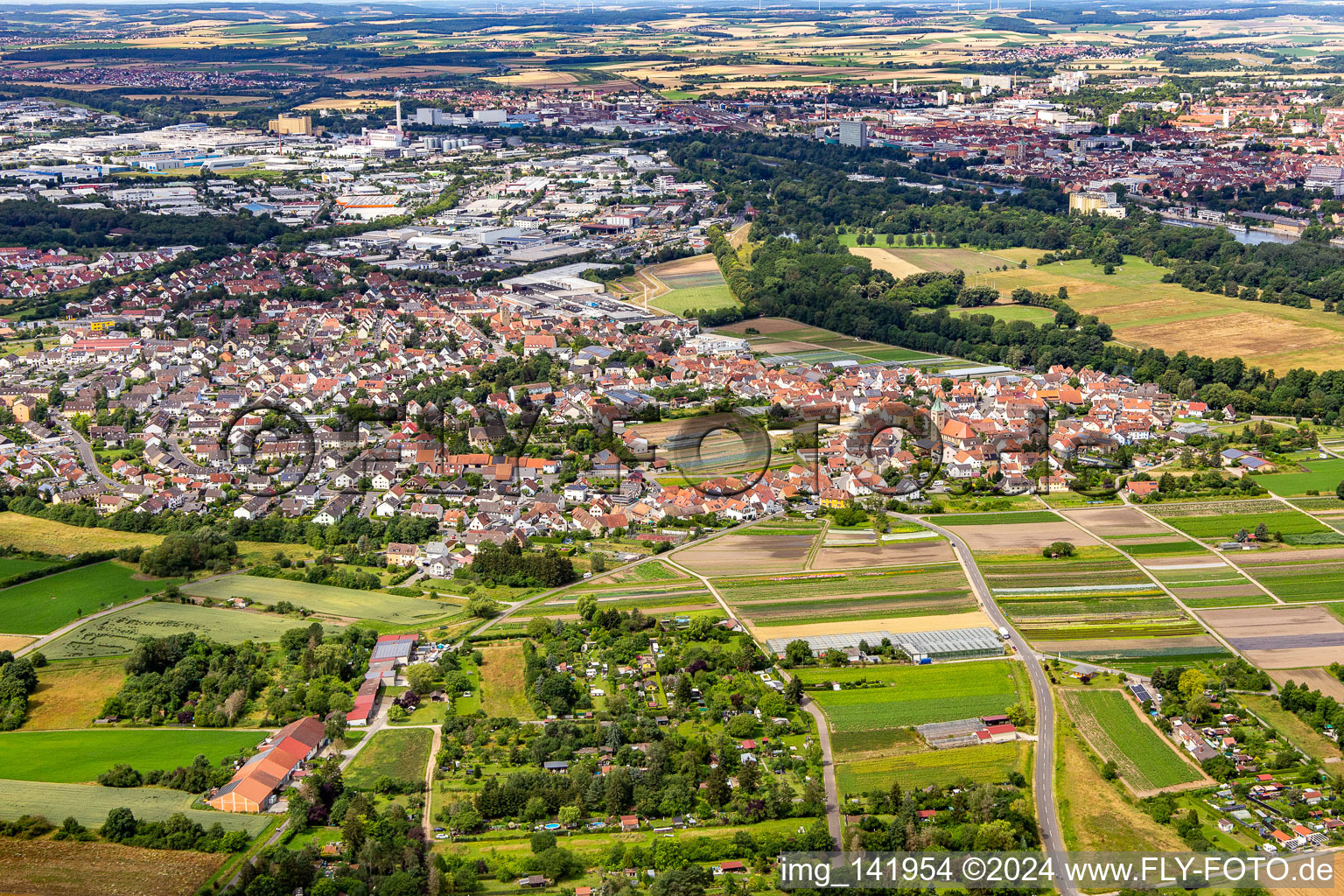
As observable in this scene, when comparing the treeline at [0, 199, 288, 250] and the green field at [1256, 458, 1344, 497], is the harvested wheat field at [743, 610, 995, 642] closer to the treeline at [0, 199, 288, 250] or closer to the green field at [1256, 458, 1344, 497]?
the green field at [1256, 458, 1344, 497]

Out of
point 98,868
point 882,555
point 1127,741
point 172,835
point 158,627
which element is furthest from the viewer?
point 882,555

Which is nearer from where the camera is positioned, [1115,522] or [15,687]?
[15,687]

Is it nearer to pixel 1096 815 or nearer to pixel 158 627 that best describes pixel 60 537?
pixel 158 627

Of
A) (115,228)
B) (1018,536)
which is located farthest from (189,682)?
(115,228)

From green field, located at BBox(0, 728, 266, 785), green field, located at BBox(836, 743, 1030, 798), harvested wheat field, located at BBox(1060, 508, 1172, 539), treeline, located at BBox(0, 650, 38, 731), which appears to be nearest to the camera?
green field, located at BBox(836, 743, 1030, 798)

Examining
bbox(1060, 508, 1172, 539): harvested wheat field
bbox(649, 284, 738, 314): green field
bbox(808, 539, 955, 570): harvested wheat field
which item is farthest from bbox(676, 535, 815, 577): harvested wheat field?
bbox(649, 284, 738, 314): green field

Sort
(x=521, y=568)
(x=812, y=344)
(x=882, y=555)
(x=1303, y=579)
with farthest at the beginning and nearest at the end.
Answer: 1. (x=812, y=344)
2. (x=882, y=555)
3. (x=521, y=568)
4. (x=1303, y=579)
